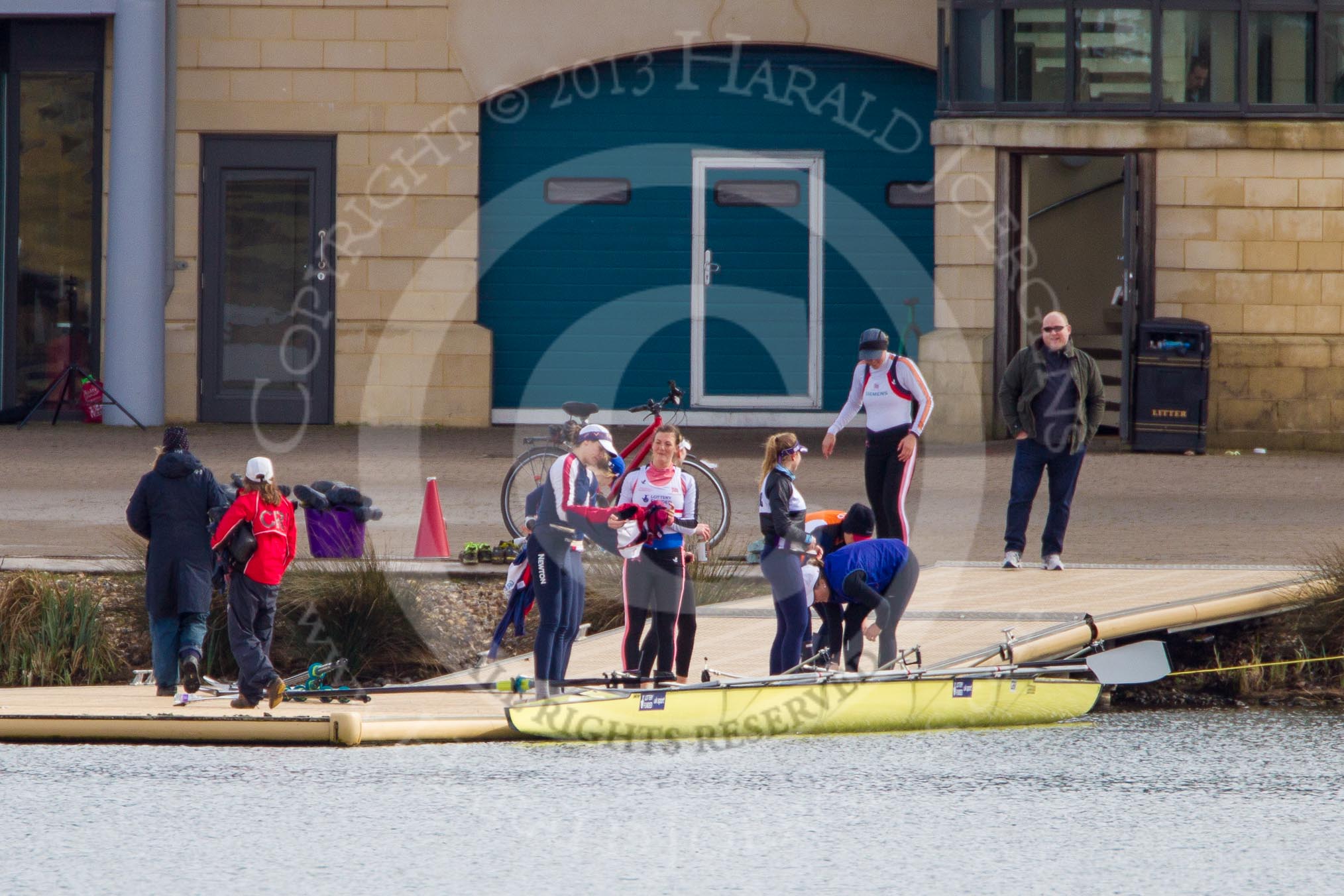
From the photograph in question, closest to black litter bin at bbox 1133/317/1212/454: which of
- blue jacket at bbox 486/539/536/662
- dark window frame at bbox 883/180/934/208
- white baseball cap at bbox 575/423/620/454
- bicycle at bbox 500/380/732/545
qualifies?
dark window frame at bbox 883/180/934/208

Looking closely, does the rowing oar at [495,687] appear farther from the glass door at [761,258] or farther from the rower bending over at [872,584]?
the glass door at [761,258]

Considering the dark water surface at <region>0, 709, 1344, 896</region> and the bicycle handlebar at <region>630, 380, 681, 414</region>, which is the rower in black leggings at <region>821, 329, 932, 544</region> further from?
the dark water surface at <region>0, 709, 1344, 896</region>

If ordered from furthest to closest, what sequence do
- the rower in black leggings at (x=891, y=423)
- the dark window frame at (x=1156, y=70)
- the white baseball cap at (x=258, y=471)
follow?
the dark window frame at (x=1156, y=70), the rower in black leggings at (x=891, y=423), the white baseball cap at (x=258, y=471)

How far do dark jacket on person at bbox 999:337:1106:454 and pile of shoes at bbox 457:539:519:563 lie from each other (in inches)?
138

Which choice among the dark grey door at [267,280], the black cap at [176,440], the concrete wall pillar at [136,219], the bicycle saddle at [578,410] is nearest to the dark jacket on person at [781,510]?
the black cap at [176,440]

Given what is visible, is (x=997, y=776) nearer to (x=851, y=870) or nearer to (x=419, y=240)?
(x=851, y=870)

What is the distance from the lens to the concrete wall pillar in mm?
21844

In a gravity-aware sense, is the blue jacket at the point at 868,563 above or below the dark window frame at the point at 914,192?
below

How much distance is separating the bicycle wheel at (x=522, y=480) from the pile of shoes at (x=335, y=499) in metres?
1.23

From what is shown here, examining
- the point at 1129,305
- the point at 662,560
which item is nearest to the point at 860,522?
the point at 662,560

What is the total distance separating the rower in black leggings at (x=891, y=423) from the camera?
1227 cm

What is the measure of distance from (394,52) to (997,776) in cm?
1599

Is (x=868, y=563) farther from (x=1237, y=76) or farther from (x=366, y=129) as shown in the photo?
(x=366, y=129)

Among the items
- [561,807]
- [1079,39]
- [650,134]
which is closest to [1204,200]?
[1079,39]
